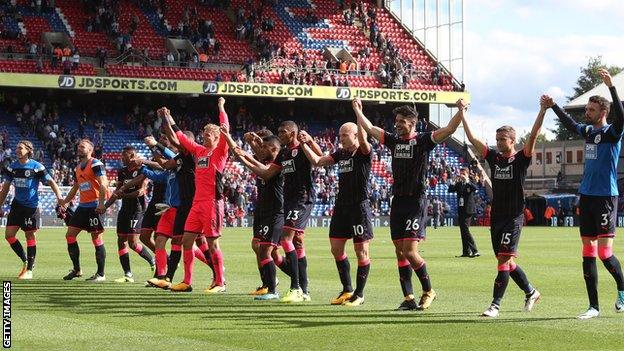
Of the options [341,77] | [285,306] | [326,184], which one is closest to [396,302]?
[285,306]

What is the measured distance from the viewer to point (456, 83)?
67812 millimetres

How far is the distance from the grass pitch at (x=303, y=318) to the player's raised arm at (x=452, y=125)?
2.15 meters

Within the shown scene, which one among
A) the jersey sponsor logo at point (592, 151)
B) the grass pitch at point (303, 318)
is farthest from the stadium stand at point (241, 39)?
the jersey sponsor logo at point (592, 151)

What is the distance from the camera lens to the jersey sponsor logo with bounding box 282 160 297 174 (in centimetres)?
1526

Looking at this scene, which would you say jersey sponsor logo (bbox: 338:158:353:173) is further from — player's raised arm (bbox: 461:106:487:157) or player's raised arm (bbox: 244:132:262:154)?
player's raised arm (bbox: 461:106:487:157)

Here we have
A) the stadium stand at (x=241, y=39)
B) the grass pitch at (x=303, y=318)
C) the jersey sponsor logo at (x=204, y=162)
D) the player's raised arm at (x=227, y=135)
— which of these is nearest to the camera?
the grass pitch at (x=303, y=318)

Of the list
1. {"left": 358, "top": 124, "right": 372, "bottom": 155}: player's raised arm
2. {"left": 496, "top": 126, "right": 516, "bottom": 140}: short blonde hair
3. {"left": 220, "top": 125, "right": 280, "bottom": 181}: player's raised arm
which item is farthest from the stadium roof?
{"left": 496, "top": 126, "right": 516, "bottom": 140}: short blonde hair

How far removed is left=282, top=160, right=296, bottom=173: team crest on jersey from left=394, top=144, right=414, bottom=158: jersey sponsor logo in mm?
1929

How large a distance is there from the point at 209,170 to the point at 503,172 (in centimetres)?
480

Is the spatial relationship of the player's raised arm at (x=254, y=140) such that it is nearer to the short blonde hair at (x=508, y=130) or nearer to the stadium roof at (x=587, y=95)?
the short blonde hair at (x=508, y=130)

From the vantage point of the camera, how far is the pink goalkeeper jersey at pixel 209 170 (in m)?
16.1

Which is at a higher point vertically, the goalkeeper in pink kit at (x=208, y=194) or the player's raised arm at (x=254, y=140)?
the player's raised arm at (x=254, y=140)

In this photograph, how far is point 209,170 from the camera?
16109 mm

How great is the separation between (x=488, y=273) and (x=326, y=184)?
125 feet
